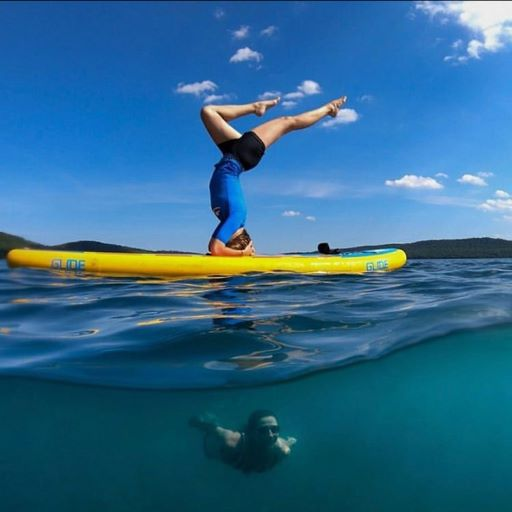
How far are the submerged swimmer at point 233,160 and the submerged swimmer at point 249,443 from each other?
4367 mm

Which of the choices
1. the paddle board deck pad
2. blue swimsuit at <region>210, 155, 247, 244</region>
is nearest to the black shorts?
blue swimsuit at <region>210, 155, 247, 244</region>

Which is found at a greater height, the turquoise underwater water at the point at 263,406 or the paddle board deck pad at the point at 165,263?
the paddle board deck pad at the point at 165,263

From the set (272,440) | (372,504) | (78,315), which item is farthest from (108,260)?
(372,504)

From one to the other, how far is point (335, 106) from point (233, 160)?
220cm

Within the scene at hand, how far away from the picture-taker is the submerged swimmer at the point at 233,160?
714cm

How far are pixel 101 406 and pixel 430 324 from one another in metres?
2.42

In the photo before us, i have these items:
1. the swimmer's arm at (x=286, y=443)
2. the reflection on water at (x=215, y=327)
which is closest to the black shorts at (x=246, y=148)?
the reflection on water at (x=215, y=327)

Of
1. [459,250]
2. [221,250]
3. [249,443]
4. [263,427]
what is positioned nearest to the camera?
[249,443]

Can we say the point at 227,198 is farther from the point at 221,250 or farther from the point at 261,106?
the point at 261,106

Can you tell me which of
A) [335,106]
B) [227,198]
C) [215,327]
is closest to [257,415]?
[215,327]

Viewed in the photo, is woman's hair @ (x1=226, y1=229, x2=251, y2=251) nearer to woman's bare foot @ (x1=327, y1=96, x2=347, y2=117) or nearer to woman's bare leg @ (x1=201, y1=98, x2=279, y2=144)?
woman's bare leg @ (x1=201, y1=98, x2=279, y2=144)

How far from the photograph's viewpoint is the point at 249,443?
249 centimetres

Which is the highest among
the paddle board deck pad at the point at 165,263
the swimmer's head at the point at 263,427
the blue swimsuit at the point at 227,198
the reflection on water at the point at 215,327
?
the blue swimsuit at the point at 227,198

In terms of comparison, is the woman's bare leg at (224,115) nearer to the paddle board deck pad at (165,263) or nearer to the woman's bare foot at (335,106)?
the woman's bare foot at (335,106)
